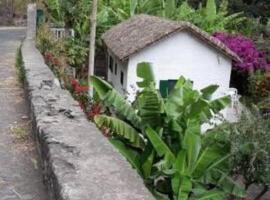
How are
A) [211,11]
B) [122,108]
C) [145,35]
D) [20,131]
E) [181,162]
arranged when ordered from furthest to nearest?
[211,11] < [145,35] < [122,108] < [181,162] < [20,131]

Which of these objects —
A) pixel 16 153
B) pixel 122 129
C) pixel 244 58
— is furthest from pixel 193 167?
pixel 244 58

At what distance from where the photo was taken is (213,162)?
9156 millimetres

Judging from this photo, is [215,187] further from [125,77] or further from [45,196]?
[125,77]

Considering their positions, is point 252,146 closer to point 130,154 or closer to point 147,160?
point 147,160

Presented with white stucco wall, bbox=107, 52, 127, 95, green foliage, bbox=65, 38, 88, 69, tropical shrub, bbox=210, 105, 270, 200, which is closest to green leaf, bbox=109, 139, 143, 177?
tropical shrub, bbox=210, 105, 270, 200

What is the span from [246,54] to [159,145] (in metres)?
16.2

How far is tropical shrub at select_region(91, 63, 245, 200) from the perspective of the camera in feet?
27.7

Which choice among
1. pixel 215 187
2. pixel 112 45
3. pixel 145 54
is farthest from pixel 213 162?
pixel 112 45

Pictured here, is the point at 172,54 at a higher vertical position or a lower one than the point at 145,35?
lower

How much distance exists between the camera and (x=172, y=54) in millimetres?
19938

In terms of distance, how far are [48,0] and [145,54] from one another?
701 centimetres

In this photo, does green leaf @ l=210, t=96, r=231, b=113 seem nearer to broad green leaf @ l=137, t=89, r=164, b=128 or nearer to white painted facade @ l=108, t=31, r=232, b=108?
broad green leaf @ l=137, t=89, r=164, b=128

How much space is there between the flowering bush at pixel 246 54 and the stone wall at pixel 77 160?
1866 cm

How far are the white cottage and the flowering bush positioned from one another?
9.66 ft
